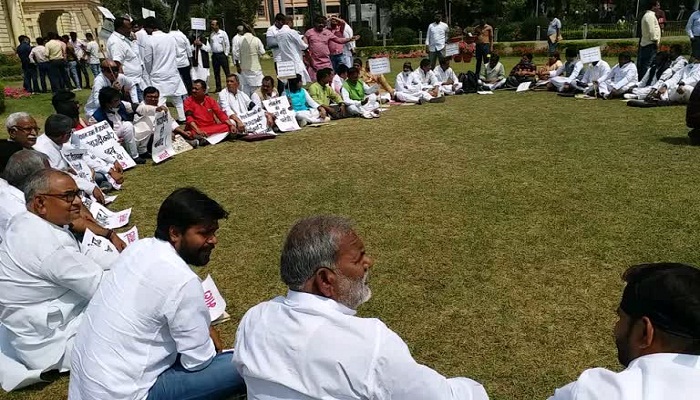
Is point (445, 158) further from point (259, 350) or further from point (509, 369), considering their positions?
point (259, 350)

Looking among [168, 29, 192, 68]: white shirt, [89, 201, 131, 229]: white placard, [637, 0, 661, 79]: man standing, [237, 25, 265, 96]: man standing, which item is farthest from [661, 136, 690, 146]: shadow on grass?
[168, 29, 192, 68]: white shirt

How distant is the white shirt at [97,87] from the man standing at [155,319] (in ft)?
20.7

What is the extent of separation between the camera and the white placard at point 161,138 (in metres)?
7.80

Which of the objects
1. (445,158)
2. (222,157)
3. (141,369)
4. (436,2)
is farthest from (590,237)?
(436,2)

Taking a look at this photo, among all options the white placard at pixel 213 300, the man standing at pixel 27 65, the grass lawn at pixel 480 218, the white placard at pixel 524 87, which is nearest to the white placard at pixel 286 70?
the grass lawn at pixel 480 218

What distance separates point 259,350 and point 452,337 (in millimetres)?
1945

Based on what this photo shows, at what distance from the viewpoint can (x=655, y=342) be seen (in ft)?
5.11

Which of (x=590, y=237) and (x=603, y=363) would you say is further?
(x=590, y=237)

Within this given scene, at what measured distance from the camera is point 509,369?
3.05 m

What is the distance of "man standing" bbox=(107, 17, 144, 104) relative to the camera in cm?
913

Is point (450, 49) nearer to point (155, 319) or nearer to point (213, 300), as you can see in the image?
point (213, 300)

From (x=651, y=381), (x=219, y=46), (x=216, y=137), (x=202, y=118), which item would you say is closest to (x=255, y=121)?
(x=216, y=137)

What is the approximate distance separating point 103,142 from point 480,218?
5.10 m

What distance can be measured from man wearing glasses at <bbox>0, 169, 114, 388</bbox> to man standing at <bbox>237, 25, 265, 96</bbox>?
28.7ft
